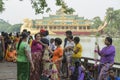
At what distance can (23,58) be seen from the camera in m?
8.30

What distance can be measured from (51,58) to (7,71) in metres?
4.72

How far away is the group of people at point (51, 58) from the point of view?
8.31 meters

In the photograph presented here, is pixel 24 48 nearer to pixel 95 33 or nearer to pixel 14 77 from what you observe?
pixel 14 77

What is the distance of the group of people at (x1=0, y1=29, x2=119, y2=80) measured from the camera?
27.3ft

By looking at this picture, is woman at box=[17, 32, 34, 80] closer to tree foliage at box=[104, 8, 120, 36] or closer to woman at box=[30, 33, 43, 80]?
woman at box=[30, 33, 43, 80]

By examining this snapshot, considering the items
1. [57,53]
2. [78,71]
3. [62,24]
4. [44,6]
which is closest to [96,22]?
[62,24]

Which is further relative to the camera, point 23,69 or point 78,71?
point 78,71

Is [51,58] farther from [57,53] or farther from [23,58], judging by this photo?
[23,58]

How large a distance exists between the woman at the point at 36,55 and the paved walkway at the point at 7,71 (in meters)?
2.21

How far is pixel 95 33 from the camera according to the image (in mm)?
72438

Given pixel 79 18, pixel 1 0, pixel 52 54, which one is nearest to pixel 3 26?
pixel 79 18

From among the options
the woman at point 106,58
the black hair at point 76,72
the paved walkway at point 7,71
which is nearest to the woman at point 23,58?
the black hair at point 76,72

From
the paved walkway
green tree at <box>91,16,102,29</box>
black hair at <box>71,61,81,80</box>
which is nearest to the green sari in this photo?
black hair at <box>71,61,81,80</box>

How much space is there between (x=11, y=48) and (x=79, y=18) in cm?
6327
